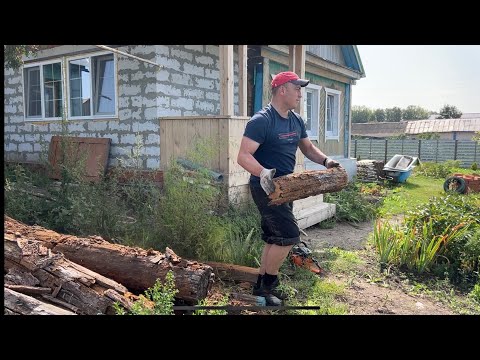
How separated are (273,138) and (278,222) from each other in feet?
2.71

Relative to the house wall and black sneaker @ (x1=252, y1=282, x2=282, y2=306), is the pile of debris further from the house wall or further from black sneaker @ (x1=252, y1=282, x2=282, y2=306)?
black sneaker @ (x1=252, y1=282, x2=282, y2=306)

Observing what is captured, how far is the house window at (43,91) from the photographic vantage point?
9.14 meters

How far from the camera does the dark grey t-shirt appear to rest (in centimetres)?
379

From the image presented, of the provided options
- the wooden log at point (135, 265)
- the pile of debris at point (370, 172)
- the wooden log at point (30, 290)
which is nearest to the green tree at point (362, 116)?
the pile of debris at point (370, 172)

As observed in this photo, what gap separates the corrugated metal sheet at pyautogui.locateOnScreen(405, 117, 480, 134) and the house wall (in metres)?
41.5

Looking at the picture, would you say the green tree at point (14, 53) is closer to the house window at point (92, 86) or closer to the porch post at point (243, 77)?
the house window at point (92, 86)

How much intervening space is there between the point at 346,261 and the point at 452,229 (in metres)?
1.40

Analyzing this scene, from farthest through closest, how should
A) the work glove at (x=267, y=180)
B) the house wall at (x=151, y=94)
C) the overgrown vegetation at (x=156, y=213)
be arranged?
the house wall at (x=151, y=94) < the overgrown vegetation at (x=156, y=213) < the work glove at (x=267, y=180)

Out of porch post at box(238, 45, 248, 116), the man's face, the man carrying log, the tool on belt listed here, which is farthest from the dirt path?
porch post at box(238, 45, 248, 116)

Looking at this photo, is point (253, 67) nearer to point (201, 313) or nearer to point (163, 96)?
point (163, 96)

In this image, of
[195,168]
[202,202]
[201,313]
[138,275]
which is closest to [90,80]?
[195,168]

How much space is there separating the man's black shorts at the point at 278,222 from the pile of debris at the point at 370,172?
11685 mm

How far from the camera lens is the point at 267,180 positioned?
11.7 ft

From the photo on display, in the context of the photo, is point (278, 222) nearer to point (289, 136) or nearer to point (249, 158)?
point (249, 158)
